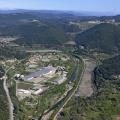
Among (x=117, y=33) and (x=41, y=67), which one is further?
Answer: (x=117, y=33)

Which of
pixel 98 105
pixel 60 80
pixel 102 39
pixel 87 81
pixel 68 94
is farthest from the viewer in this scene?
pixel 102 39

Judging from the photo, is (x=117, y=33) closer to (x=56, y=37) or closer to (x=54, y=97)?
(x=56, y=37)

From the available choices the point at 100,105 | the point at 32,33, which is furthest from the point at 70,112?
the point at 32,33

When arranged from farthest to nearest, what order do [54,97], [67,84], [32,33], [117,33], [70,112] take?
[32,33] < [117,33] < [67,84] < [54,97] < [70,112]

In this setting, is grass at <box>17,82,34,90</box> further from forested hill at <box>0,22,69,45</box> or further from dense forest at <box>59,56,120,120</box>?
forested hill at <box>0,22,69,45</box>

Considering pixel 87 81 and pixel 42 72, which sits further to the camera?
pixel 42 72

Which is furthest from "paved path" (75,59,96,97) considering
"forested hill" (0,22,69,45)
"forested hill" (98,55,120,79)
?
"forested hill" (0,22,69,45)

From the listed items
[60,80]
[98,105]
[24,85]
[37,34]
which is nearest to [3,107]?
[98,105]

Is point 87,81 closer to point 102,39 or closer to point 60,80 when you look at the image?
point 60,80
